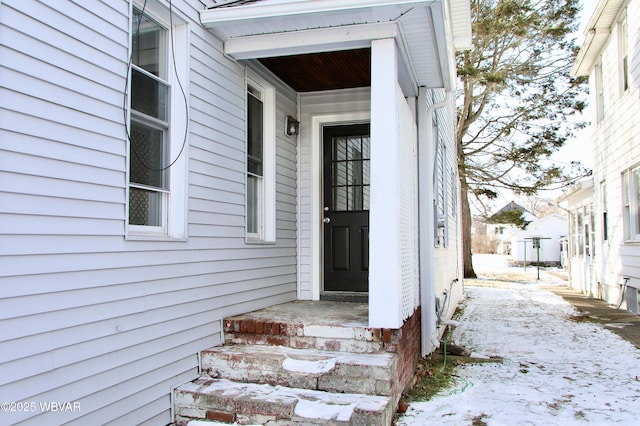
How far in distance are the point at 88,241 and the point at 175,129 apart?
3.80 feet

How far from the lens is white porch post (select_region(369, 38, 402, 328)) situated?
367cm

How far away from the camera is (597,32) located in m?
9.98

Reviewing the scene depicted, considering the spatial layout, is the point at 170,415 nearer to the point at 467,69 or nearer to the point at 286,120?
the point at 286,120

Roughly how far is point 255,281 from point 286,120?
187 cm

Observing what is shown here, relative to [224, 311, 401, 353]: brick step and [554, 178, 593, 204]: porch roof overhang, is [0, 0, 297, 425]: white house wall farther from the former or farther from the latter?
[554, 178, 593, 204]: porch roof overhang

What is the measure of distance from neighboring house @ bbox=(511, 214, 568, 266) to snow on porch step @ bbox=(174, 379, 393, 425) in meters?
29.6

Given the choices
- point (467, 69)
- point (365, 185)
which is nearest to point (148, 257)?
point (365, 185)

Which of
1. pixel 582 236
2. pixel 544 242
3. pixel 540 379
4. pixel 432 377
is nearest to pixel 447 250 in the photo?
pixel 540 379

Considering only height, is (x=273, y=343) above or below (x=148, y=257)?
below

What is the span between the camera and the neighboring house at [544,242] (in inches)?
1222

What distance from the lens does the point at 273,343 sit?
382 centimetres

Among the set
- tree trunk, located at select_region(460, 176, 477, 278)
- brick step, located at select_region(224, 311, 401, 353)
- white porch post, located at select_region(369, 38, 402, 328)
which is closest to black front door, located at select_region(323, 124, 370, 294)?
brick step, located at select_region(224, 311, 401, 353)

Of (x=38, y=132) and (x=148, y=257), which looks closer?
(x=38, y=132)

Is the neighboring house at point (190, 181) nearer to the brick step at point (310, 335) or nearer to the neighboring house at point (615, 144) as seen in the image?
the brick step at point (310, 335)
